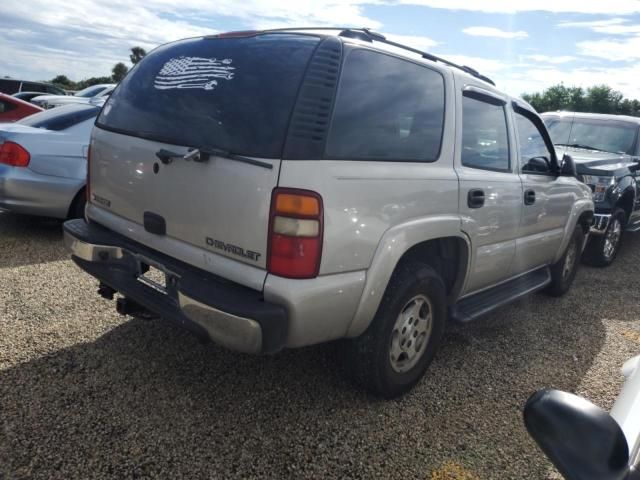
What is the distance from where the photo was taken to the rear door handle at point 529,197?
3580mm

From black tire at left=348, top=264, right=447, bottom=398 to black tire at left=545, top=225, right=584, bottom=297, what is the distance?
237cm

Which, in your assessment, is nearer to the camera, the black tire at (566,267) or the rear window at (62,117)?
the black tire at (566,267)

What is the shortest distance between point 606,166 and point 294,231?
5310 mm

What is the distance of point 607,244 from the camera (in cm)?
614

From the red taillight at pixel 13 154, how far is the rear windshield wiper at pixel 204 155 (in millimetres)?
3136

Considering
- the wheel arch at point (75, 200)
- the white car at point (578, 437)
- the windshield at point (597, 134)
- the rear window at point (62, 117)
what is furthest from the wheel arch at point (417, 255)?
the windshield at point (597, 134)

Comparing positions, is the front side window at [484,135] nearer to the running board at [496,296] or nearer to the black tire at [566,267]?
the running board at [496,296]

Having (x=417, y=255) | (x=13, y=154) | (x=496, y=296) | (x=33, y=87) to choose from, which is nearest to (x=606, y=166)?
(x=496, y=296)

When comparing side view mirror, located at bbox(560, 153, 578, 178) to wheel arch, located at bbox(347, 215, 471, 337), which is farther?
side view mirror, located at bbox(560, 153, 578, 178)

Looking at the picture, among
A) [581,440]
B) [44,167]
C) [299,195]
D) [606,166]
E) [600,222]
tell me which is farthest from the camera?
[606,166]

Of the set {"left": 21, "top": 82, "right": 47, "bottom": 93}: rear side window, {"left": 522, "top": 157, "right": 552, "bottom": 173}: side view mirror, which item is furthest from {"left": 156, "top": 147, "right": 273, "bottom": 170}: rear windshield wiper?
{"left": 21, "top": 82, "right": 47, "bottom": 93}: rear side window

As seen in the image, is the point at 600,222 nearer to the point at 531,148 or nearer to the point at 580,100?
the point at 531,148

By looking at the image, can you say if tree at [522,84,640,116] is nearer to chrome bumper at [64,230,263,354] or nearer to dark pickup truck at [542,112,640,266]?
dark pickup truck at [542,112,640,266]

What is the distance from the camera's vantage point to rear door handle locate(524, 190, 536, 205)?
358 centimetres
